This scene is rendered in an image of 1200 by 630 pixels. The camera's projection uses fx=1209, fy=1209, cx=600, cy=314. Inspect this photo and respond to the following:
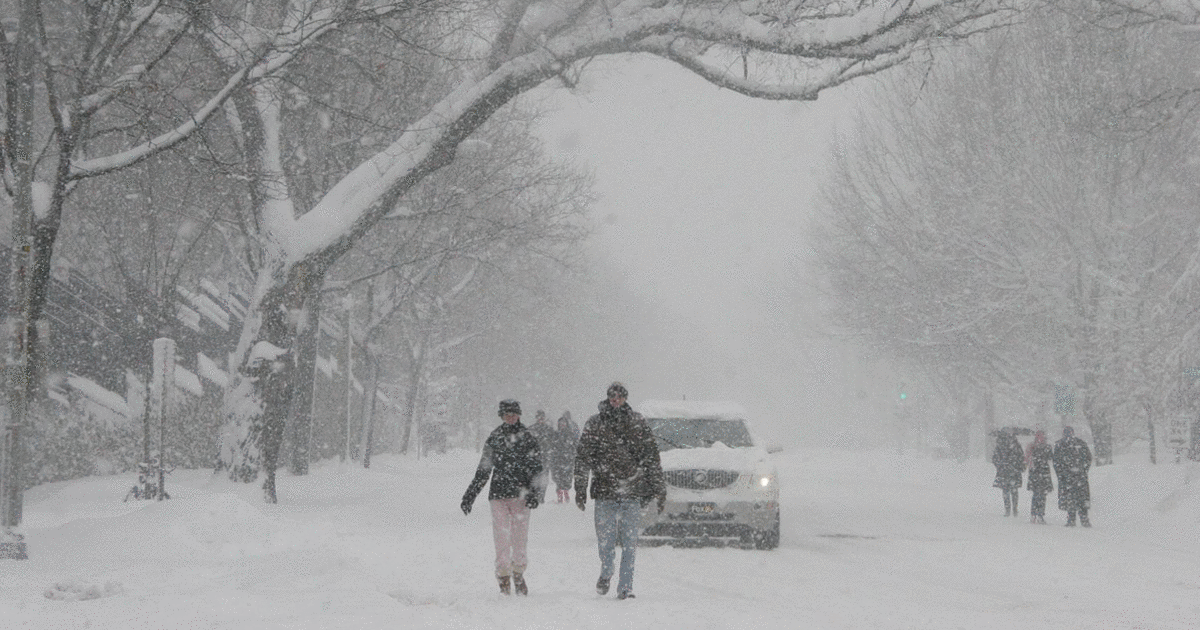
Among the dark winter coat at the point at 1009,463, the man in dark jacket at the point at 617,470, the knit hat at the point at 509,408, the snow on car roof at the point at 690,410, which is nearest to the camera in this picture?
the knit hat at the point at 509,408

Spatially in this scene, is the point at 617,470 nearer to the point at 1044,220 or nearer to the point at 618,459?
the point at 618,459

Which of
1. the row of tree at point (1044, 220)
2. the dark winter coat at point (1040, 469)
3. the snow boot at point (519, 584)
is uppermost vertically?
the row of tree at point (1044, 220)

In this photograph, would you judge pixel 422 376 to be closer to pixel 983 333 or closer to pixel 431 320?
pixel 431 320

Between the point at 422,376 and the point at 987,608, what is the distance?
3578cm

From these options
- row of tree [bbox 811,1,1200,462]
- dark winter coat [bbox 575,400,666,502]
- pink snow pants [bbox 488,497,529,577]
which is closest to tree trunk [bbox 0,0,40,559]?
pink snow pants [bbox 488,497,529,577]

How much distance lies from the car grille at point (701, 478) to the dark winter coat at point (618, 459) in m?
4.09

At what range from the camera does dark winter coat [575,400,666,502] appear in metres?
10.1

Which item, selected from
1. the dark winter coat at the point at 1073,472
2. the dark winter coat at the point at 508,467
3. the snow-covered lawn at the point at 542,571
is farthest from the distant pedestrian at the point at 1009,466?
the dark winter coat at the point at 508,467

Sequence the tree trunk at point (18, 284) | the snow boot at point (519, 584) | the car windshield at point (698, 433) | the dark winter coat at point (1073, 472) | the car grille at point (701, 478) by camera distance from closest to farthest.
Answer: the snow boot at point (519, 584)
the tree trunk at point (18, 284)
the car grille at point (701, 478)
the car windshield at point (698, 433)
the dark winter coat at point (1073, 472)

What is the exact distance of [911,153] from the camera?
3391cm

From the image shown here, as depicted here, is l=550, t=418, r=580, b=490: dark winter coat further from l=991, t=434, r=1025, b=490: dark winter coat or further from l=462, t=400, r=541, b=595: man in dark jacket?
l=462, t=400, r=541, b=595: man in dark jacket

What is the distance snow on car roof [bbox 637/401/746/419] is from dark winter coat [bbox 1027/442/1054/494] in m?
7.07

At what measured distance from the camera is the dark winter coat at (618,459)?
10.1 meters

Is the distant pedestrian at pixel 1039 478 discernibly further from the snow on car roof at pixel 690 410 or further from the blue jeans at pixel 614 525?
the blue jeans at pixel 614 525
